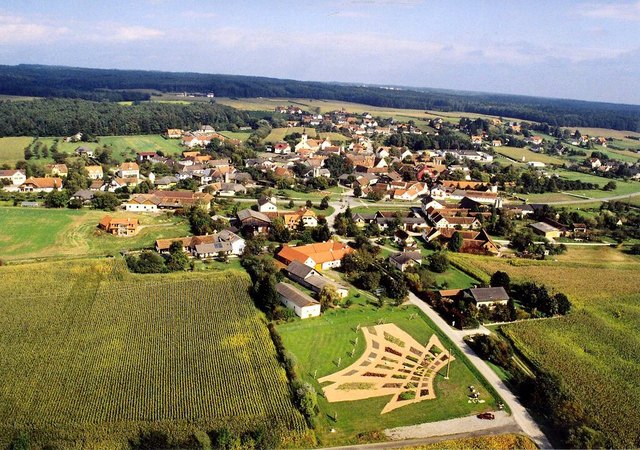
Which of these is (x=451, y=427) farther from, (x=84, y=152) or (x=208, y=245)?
(x=84, y=152)

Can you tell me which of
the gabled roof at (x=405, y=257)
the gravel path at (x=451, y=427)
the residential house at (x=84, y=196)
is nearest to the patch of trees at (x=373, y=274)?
the gabled roof at (x=405, y=257)

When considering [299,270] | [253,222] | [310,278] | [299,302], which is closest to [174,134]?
[253,222]

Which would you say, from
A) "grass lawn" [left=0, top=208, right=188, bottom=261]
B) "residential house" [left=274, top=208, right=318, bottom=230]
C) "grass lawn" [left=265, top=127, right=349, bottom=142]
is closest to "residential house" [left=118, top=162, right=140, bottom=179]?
"grass lawn" [left=0, top=208, right=188, bottom=261]

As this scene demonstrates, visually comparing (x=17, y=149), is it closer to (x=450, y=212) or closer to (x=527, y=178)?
(x=450, y=212)

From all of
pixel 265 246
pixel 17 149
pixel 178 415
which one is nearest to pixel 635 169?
pixel 265 246

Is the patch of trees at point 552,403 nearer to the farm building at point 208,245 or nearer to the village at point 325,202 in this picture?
the village at point 325,202

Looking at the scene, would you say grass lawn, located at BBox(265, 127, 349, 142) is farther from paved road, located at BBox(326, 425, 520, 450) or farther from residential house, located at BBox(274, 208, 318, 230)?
paved road, located at BBox(326, 425, 520, 450)

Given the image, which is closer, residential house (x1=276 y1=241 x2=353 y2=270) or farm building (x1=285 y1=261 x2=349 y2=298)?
farm building (x1=285 y1=261 x2=349 y2=298)
